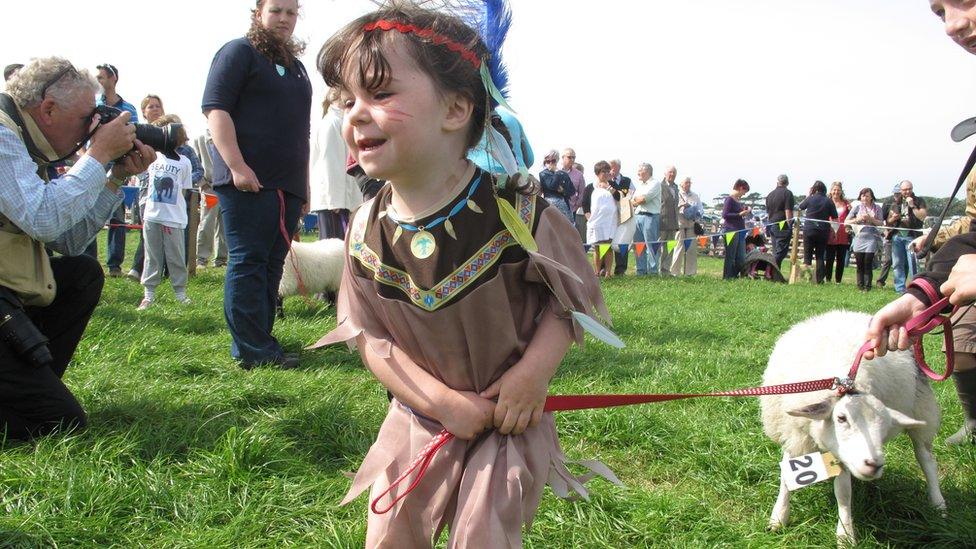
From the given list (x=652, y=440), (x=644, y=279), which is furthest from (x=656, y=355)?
(x=644, y=279)

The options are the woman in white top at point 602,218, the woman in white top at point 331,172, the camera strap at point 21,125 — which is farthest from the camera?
the woman in white top at point 602,218

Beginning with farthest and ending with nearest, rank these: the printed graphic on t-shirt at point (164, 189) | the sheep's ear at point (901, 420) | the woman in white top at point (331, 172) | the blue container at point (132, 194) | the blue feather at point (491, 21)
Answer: the blue container at point (132, 194) → the printed graphic on t-shirt at point (164, 189) → the woman in white top at point (331, 172) → the sheep's ear at point (901, 420) → the blue feather at point (491, 21)

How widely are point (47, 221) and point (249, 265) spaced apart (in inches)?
52.5

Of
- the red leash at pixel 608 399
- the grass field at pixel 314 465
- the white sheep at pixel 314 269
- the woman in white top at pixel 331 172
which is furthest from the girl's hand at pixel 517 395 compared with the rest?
the white sheep at pixel 314 269

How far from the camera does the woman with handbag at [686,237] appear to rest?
13781 mm

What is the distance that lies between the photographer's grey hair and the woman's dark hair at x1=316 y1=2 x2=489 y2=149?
6.97 feet

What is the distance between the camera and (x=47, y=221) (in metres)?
3.09

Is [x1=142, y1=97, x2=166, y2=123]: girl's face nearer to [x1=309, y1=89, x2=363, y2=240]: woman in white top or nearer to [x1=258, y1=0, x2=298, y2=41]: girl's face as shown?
[x1=309, y1=89, x2=363, y2=240]: woman in white top

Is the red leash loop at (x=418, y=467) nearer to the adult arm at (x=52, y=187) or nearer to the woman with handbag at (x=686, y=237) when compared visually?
the adult arm at (x=52, y=187)

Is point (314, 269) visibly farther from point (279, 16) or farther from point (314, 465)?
point (314, 465)

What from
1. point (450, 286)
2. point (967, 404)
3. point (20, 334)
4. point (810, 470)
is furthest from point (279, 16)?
point (967, 404)

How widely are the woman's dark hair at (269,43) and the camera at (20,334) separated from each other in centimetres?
197

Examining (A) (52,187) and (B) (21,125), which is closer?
(A) (52,187)

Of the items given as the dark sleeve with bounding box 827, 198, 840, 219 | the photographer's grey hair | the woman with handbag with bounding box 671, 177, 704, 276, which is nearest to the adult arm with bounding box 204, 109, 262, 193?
the photographer's grey hair
